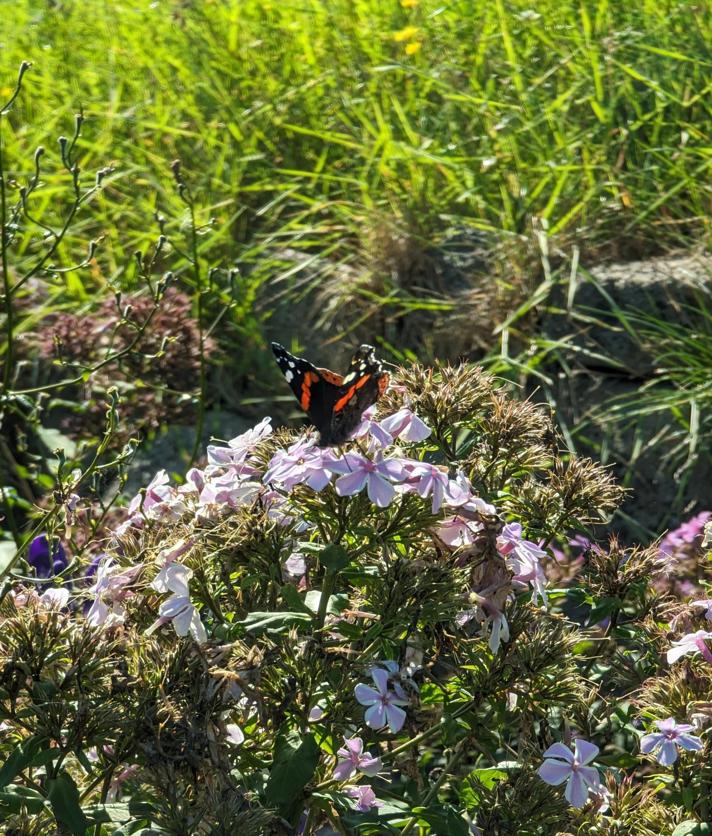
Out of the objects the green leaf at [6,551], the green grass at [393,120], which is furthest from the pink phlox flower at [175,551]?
the green grass at [393,120]

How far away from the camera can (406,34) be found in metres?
4.71

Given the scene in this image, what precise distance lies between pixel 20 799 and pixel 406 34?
12.5ft

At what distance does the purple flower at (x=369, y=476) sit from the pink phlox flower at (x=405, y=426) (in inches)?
3.6

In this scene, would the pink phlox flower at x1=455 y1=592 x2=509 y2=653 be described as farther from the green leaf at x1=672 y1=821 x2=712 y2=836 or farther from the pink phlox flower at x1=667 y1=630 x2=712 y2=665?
the green leaf at x1=672 y1=821 x2=712 y2=836

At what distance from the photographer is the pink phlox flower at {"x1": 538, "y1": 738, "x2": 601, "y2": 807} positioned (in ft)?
5.18

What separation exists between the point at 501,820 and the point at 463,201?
304 centimetres

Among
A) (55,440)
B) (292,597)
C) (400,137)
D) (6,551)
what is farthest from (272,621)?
(400,137)

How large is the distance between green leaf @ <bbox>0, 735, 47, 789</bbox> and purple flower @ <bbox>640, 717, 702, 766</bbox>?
2.61ft

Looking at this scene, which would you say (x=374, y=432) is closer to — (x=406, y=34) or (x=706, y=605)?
(x=706, y=605)

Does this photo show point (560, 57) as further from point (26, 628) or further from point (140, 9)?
point (26, 628)

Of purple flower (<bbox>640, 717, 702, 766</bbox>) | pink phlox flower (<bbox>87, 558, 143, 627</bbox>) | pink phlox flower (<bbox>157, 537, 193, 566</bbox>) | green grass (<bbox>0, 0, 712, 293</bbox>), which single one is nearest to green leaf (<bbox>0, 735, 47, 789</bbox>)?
pink phlox flower (<bbox>87, 558, 143, 627</bbox>)

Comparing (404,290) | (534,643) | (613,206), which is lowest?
(404,290)

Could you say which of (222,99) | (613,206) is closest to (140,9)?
(222,99)

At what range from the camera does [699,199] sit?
3.92 m
